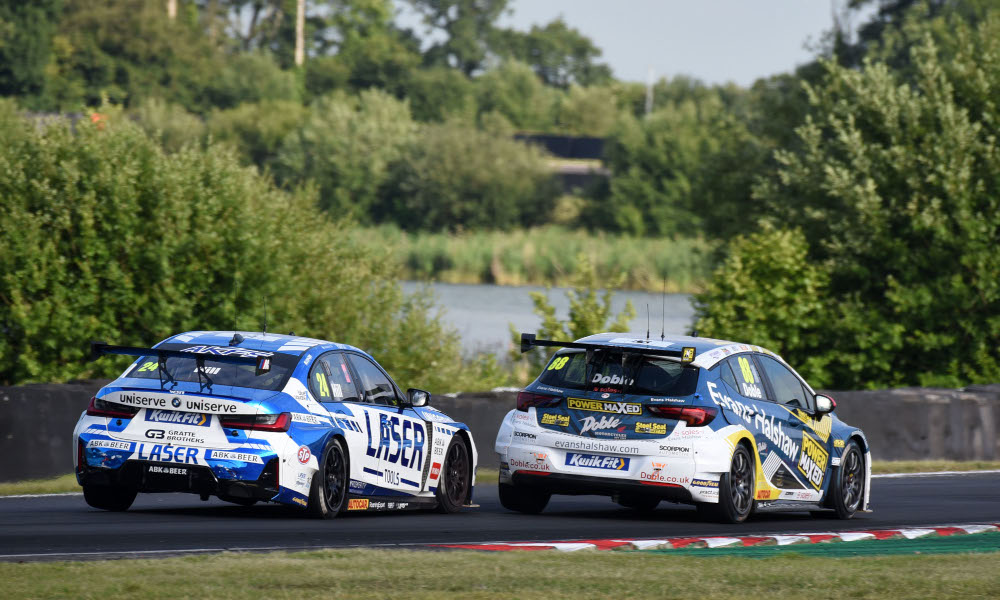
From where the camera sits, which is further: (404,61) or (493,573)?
(404,61)

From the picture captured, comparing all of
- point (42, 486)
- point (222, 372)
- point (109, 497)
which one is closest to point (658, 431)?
point (222, 372)

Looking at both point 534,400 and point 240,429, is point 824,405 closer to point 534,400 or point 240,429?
point 534,400

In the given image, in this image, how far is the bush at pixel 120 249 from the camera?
24.4m

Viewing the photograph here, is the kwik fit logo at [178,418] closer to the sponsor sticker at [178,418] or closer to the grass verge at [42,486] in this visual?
the sponsor sticker at [178,418]

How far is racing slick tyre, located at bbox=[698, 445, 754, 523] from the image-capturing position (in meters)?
12.4

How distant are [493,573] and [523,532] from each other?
2881mm

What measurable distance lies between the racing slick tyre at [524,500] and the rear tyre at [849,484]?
2.62m

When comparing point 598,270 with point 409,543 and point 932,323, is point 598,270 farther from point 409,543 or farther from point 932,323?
point 409,543

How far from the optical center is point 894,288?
31125 mm

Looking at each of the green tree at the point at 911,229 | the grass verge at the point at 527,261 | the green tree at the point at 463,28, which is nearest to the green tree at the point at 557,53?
the green tree at the point at 463,28

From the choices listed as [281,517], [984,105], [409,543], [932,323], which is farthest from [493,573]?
[984,105]

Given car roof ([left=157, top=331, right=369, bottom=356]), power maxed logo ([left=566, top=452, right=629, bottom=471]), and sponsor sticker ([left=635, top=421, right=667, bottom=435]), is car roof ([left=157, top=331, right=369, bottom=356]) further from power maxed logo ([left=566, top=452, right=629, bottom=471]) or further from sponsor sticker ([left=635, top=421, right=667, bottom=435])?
sponsor sticker ([left=635, top=421, right=667, bottom=435])

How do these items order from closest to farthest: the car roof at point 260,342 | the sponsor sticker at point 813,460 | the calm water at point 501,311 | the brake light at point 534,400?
the car roof at point 260,342, the brake light at point 534,400, the sponsor sticker at point 813,460, the calm water at point 501,311

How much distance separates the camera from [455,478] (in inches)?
539
